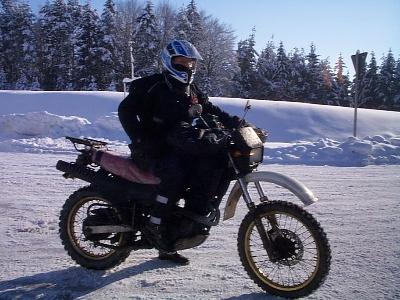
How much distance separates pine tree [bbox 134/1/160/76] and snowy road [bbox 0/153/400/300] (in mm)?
38883

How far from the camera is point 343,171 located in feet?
31.2

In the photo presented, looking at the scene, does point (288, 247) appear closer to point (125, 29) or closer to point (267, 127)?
point (267, 127)

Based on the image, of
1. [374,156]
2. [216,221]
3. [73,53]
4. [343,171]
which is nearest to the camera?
[216,221]

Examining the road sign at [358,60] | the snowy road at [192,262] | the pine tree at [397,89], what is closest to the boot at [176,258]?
the snowy road at [192,262]

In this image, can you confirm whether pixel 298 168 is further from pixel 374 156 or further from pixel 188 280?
pixel 188 280

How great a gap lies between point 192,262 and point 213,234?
0.88 m

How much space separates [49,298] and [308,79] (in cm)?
5070

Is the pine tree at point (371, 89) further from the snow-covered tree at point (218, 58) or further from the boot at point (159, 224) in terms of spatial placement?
the boot at point (159, 224)

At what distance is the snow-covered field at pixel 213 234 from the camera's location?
12.8ft

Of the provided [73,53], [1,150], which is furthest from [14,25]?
[1,150]

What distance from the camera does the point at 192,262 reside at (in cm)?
454

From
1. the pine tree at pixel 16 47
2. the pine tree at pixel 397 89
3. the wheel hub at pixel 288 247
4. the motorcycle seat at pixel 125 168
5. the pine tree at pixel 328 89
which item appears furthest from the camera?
the pine tree at pixel 328 89

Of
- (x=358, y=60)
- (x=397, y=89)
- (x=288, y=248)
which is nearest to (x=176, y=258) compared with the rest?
(x=288, y=248)

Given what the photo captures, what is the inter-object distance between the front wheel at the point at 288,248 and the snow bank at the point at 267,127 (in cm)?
688
